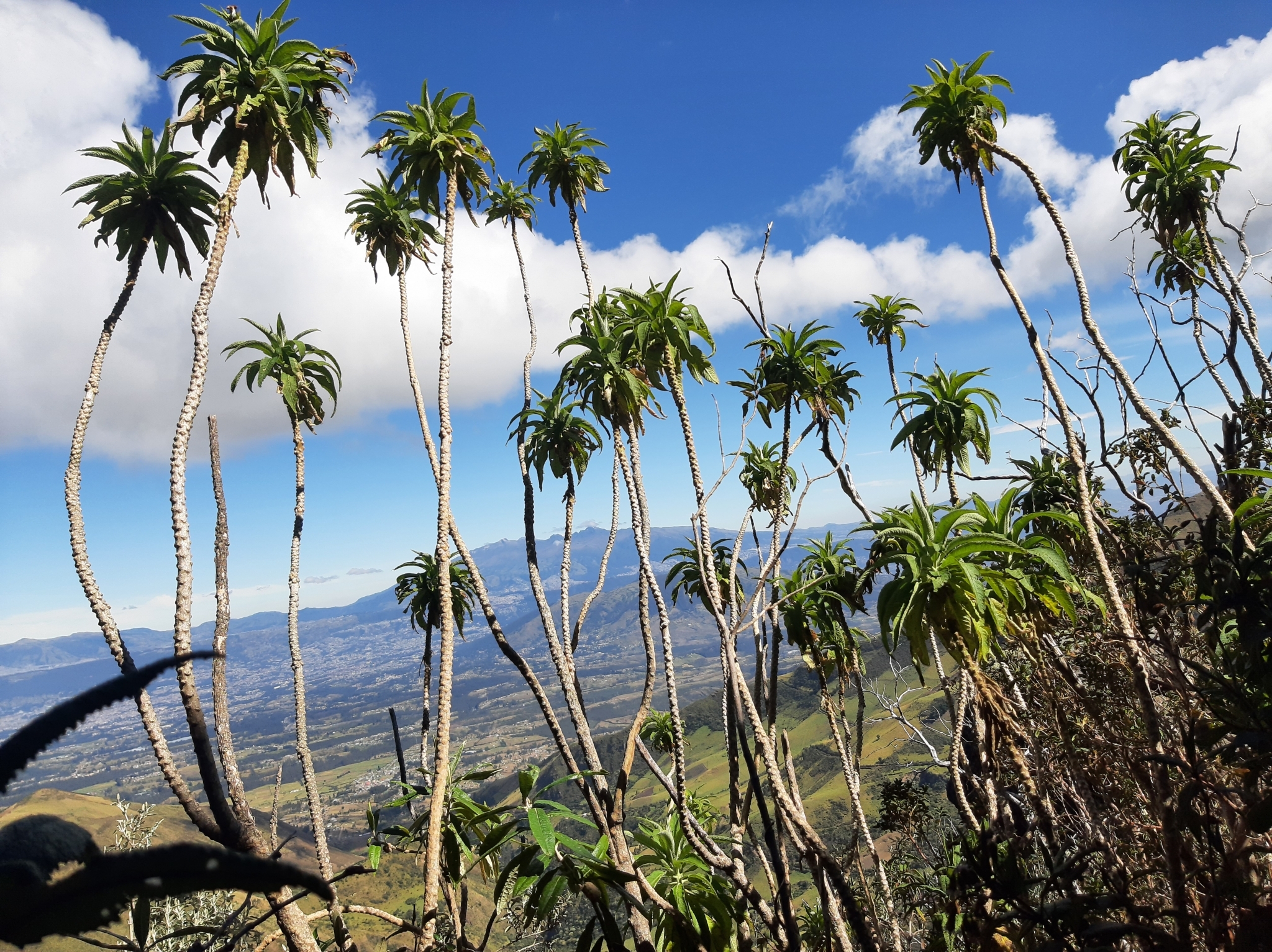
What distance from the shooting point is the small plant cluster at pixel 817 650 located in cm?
358

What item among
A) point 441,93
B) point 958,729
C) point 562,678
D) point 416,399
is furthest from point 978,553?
point 441,93

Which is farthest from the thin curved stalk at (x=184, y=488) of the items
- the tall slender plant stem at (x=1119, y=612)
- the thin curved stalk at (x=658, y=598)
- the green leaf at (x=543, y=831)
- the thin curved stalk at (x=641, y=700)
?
the tall slender plant stem at (x=1119, y=612)

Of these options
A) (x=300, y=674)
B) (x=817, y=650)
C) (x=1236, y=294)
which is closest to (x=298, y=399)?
(x=300, y=674)

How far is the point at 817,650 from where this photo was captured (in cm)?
1423

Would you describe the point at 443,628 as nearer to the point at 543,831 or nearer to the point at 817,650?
the point at 543,831

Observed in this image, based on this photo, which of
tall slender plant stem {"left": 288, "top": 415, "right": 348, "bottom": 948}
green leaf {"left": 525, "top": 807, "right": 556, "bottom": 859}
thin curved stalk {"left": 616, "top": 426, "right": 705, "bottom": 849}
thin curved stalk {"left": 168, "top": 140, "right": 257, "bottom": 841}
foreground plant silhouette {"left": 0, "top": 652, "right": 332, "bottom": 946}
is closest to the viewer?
foreground plant silhouette {"left": 0, "top": 652, "right": 332, "bottom": 946}

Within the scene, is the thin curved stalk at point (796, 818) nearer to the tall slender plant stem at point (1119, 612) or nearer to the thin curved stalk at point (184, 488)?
the tall slender plant stem at point (1119, 612)

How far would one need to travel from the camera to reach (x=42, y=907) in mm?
1636

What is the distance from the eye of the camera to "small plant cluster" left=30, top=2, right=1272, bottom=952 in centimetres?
358

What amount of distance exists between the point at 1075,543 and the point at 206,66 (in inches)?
818

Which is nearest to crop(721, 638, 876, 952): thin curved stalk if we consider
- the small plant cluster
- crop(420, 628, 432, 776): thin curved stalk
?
the small plant cluster

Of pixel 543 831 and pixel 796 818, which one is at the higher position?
pixel 543 831

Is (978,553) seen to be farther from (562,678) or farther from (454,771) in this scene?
(454,771)

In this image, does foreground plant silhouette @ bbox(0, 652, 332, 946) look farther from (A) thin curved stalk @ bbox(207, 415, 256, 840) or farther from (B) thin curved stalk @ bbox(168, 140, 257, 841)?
(A) thin curved stalk @ bbox(207, 415, 256, 840)
